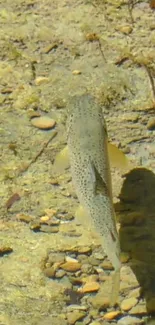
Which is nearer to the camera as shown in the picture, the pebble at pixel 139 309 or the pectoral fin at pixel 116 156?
the pebble at pixel 139 309

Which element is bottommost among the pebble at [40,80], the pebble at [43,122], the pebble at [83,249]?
the pebble at [83,249]

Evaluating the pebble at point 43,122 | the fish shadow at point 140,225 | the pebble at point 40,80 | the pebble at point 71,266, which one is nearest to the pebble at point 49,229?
the pebble at point 71,266

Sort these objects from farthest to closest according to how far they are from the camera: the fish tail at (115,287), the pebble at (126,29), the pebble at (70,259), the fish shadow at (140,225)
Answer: the pebble at (126,29) → the pebble at (70,259) → the fish shadow at (140,225) → the fish tail at (115,287)

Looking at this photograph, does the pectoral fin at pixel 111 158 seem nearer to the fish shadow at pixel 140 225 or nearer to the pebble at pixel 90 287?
the fish shadow at pixel 140 225

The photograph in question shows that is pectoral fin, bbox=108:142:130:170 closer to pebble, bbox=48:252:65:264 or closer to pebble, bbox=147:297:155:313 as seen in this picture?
pebble, bbox=48:252:65:264

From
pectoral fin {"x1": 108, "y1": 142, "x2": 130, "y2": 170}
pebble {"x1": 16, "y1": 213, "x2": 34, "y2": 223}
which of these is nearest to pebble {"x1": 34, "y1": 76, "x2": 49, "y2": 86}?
pectoral fin {"x1": 108, "y1": 142, "x2": 130, "y2": 170}

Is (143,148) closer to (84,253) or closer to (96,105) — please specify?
(96,105)

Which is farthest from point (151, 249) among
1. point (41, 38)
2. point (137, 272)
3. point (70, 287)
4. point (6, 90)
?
point (41, 38)
